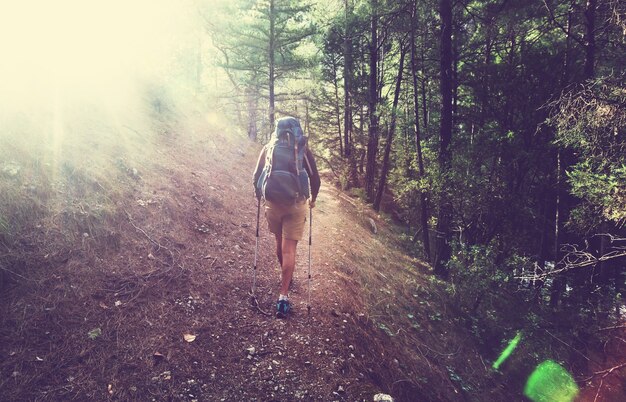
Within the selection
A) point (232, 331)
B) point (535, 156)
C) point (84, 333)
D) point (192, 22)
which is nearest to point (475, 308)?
point (535, 156)

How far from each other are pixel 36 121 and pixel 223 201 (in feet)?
13.1

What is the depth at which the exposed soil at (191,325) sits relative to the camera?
3.43 meters

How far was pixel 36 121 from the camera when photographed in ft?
21.5

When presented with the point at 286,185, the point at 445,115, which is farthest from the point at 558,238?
the point at 286,185

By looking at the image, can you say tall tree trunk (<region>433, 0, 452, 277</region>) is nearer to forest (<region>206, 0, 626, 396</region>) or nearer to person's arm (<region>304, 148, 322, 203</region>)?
forest (<region>206, 0, 626, 396</region>)

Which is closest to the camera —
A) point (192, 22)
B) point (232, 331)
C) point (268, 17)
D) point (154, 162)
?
point (232, 331)

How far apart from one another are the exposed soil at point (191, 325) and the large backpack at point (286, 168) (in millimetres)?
1715

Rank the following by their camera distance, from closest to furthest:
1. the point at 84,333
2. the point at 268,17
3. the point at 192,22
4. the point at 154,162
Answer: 1. the point at 84,333
2. the point at 154,162
3. the point at 268,17
4. the point at 192,22

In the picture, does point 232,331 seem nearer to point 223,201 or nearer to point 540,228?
point 223,201

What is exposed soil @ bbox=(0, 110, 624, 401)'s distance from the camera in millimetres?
3426

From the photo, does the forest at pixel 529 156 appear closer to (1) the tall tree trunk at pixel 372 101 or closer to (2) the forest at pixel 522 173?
(2) the forest at pixel 522 173

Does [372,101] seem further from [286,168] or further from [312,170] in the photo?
[286,168]

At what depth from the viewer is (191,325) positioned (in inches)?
168

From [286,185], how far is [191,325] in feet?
6.91
